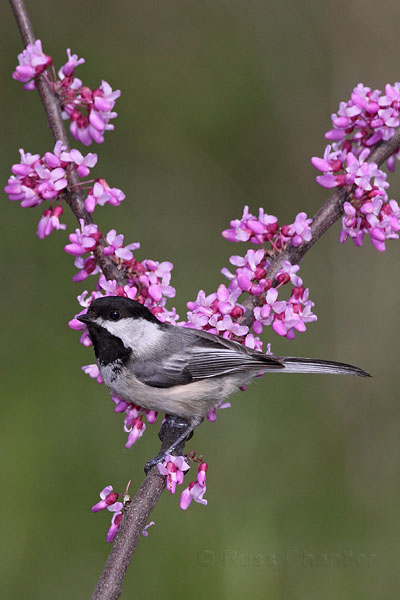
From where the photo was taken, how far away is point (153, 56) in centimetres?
731

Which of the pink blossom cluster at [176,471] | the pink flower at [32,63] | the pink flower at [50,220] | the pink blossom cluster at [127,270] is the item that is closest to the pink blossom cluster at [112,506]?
the pink blossom cluster at [176,471]

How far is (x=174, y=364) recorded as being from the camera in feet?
10.7

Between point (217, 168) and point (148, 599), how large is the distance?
149 inches

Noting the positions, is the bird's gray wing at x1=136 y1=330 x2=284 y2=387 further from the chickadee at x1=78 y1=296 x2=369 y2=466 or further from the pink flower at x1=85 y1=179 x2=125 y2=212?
the pink flower at x1=85 y1=179 x2=125 y2=212

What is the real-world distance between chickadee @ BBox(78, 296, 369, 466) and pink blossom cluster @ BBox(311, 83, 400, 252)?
1.80 ft

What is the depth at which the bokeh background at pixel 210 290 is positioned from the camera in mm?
4543

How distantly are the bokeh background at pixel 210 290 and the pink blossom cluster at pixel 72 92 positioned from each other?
2.41 metres

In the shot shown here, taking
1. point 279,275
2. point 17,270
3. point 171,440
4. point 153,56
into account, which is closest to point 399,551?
point 171,440

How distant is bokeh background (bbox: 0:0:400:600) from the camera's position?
4.54 m

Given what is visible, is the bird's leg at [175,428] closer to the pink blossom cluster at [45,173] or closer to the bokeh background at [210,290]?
the pink blossom cluster at [45,173]

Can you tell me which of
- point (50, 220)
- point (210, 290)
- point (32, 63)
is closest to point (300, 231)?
point (50, 220)

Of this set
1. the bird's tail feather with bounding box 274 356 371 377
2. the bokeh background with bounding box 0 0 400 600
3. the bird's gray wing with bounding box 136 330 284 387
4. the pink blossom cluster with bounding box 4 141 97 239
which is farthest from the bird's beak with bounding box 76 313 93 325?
the bokeh background with bounding box 0 0 400 600

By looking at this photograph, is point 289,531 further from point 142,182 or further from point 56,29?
point 56,29

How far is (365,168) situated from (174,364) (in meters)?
1.09
